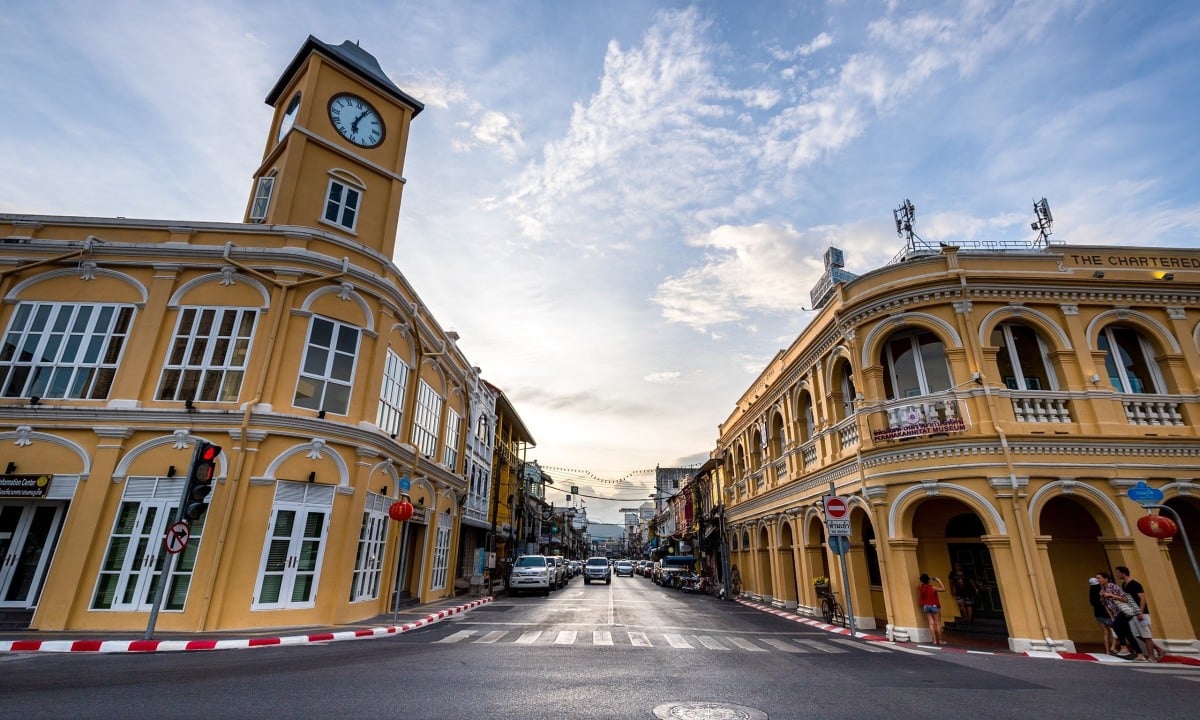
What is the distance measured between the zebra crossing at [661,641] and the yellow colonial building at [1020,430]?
2.10 m

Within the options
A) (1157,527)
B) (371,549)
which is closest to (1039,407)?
(1157,527)

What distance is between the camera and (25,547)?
1283 cm

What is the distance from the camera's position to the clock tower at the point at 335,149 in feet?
52.6

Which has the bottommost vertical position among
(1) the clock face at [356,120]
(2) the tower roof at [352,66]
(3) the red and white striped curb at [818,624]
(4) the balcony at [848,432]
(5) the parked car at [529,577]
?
(3) the red and white striped curb at [818,624]

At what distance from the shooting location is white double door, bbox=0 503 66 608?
12.4 meters

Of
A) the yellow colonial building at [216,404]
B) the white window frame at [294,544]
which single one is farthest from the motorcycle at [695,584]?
the white window frame at [294,544]

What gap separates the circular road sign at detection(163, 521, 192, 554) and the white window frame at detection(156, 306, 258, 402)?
3.89 m

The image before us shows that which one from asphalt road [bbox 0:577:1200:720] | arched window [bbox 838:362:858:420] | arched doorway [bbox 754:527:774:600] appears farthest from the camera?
arched doorway [bbox 754:527:774:600]

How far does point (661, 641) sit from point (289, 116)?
19.3 meters

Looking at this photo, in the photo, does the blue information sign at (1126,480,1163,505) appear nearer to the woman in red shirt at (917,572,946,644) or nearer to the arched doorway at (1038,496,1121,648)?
the arched doorway at (1038,496,1121,648)

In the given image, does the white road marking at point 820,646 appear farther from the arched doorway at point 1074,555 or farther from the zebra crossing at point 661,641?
the arched doorway at point 1074,555

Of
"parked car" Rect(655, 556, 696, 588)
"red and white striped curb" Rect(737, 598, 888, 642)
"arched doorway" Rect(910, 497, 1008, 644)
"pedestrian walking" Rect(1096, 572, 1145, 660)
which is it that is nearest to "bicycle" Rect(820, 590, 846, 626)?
"red and white striped curb" Rect(737, 598, 888, 642)

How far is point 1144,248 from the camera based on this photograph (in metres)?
15.3

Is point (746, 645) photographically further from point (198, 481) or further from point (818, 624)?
point (198, 481)
